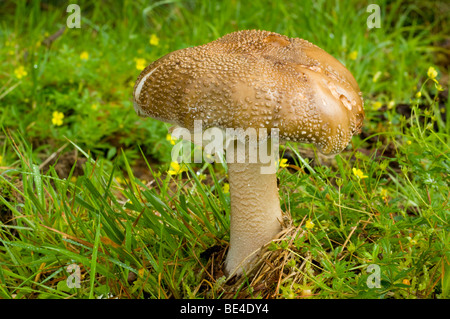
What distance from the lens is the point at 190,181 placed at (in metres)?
2.80

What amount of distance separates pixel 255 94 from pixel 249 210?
65 cm

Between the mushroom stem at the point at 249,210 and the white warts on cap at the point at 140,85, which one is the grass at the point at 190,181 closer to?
the mushroom stem at the point at 249,210

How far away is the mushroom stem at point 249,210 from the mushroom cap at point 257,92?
306mm

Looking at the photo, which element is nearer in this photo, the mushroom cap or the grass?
the mushroom cap

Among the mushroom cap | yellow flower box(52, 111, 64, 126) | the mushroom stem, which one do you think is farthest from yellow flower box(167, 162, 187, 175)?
yellow flower box(52, 111, 64, 126)

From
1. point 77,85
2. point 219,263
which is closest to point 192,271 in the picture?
point 219,263

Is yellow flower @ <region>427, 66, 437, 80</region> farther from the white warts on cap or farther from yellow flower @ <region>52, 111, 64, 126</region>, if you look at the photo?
yellow flower @ <region>52, 111, 64, 126</region>

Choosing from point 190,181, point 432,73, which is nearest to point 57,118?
point 190,181

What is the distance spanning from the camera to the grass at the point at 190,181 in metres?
1.91

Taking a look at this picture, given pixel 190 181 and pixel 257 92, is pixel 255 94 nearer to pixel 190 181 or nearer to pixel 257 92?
pixel 257 92

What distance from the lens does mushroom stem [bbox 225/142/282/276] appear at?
73.7 inches

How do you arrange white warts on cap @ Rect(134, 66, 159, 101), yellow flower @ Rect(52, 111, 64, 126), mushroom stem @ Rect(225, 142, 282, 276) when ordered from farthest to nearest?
yellow flower @ Rect(52, 111, 64, 126), mushroom stem @ Rect(225, 142, 282, 276), white warts on cap @ Rect(134, 66, 159, 101)

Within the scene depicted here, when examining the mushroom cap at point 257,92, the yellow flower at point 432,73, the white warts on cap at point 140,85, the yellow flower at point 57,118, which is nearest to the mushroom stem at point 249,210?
the mushroom cap at point 257,92

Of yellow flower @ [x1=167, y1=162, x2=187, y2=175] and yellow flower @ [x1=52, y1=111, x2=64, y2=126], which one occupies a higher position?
yellow flower @ [x1=52, y1=111, x2=64, y2=126]
